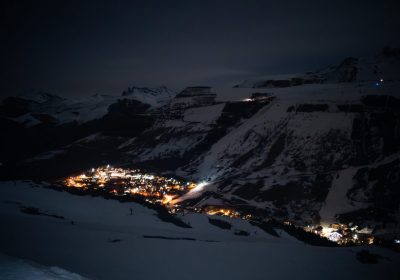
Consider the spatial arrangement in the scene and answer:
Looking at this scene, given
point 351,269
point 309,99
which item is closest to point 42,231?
point 351,269

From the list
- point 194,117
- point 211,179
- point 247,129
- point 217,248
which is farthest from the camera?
point 194,117

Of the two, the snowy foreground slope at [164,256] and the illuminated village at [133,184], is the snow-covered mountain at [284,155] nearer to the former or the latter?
the illuminated village at [133,184]

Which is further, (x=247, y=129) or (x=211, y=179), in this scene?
(x=247, y=129)

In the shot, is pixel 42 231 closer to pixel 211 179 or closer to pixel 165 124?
pixel 211 179

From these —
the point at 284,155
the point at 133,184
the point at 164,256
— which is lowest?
the point at 133,184

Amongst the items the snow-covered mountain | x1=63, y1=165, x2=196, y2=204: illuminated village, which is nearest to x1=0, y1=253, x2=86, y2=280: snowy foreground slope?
the snow-covered mountain

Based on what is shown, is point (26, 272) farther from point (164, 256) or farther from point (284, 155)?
point (284, 155)

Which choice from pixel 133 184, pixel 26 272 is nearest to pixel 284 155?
pixel 133 184
